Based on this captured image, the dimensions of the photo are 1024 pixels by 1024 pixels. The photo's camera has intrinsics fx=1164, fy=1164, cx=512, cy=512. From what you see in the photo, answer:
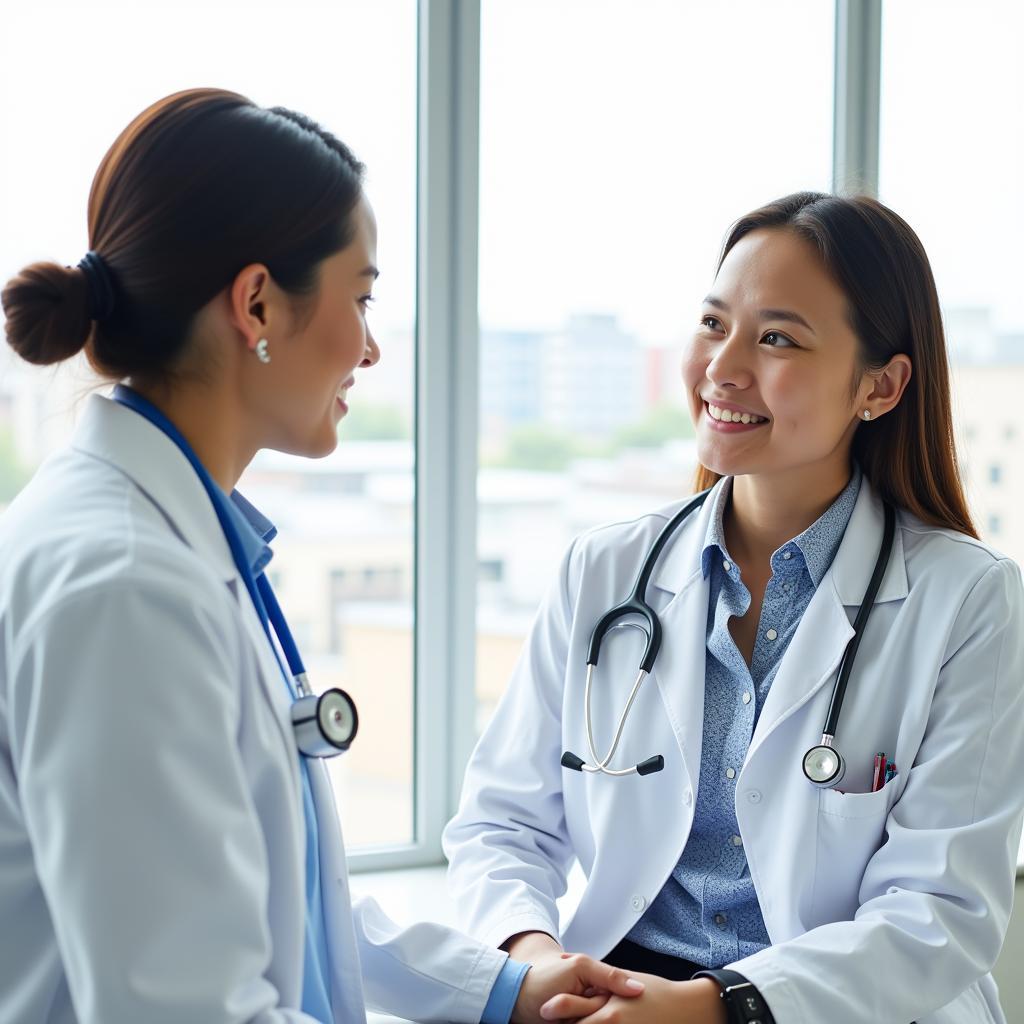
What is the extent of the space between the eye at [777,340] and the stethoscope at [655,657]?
0.28 meters

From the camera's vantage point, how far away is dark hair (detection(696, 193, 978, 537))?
4.88 feet

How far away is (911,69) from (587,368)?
3.12ft

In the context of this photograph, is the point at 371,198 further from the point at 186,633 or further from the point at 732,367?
the point at 186,633

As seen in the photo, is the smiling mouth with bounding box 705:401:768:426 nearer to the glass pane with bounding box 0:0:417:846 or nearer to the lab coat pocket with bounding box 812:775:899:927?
the lab coat pocket with bounding box 812:775:899:927

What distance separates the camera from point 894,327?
1.52 metres

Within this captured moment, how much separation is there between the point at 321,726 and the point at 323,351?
1.12 feet

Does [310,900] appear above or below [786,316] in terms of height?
below

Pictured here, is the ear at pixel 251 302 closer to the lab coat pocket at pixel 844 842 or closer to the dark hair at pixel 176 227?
the dark hair at pixel 176 227

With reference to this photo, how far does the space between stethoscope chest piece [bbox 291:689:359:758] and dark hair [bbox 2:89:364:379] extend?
324 millimetres

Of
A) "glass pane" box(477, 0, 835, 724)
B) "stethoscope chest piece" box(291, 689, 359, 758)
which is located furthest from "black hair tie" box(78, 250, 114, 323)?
"glass pane" box(477, 0, 835, 724)

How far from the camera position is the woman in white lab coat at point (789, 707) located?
51.9 inches

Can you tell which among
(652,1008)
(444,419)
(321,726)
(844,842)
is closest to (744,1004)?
(652,1008)

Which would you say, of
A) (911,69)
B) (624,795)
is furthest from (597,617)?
(911,69)

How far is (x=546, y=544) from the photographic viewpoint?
2.17m
